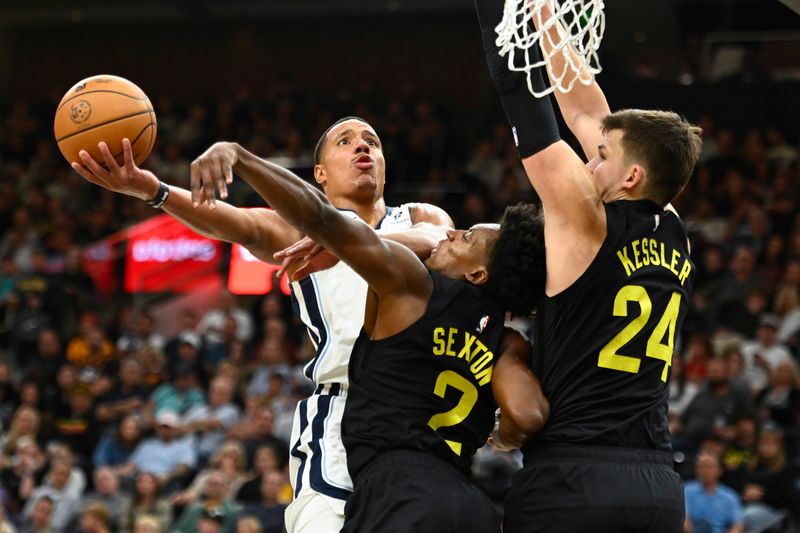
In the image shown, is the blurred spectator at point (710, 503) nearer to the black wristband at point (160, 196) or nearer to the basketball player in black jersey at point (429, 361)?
the basketball player in black jersey at point (429, 361)

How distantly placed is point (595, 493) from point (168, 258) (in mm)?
12592

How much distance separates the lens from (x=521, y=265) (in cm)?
407

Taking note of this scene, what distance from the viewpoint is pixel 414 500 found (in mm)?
3842

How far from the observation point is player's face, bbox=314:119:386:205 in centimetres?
523

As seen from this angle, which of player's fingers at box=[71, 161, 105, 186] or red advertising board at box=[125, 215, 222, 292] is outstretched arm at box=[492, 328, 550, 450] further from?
red advertising board at box=[125, 215, 222, 292]

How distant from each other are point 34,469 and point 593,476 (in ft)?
31.1

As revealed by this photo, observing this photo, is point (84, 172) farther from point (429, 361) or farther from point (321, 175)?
point (429, 361)

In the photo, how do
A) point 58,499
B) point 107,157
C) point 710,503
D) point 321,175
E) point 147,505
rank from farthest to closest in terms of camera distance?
point 58,499
point 147,505
point 710,503
point 321,175
point 107,157

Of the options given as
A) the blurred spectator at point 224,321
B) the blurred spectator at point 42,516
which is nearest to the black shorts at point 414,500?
the blurred spectator at point 42,516

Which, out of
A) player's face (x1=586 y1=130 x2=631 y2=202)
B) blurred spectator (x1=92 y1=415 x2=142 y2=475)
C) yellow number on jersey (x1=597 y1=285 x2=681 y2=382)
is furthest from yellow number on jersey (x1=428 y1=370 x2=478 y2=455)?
blurred spectator (x1=92 y1=415 x2=142 y2=475)

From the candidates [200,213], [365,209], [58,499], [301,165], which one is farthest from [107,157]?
[301,165]

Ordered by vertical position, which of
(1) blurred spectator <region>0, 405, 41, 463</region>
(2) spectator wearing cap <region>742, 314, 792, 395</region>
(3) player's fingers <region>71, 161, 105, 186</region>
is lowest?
(1) blurred spectator <region>0, 405, 41, 463</region>

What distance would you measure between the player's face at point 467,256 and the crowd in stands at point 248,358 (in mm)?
5346

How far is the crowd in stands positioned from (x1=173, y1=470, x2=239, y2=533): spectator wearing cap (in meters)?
0.02
